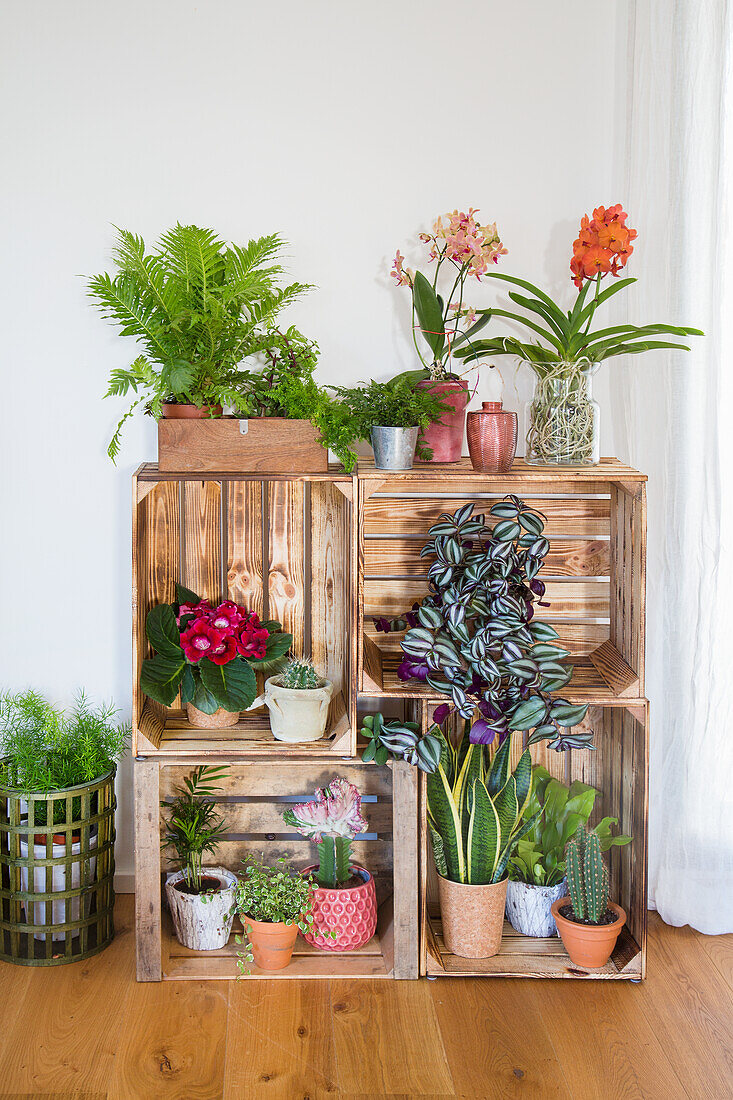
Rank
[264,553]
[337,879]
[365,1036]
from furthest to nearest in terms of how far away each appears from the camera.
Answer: [264,553] → [337,879] → [365,1036]

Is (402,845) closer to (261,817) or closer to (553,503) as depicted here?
(261,817)

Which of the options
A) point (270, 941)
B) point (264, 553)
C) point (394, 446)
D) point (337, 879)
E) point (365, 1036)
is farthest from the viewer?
point (264, 553)

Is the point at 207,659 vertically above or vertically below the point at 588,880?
above

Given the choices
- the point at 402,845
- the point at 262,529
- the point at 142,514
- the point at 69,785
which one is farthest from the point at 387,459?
the point at 69,785

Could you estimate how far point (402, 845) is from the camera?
2.18m

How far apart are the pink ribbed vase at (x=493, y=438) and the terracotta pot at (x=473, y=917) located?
3.01 feet

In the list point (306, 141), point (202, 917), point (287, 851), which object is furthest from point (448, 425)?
point (202, 917)

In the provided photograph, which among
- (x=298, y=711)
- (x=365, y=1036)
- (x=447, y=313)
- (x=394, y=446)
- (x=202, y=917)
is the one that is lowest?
(x=365, y=1036)

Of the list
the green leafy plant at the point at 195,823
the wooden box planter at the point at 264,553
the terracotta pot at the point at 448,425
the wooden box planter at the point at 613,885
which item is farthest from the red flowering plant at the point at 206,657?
the terracotta pot at the point at 448,425

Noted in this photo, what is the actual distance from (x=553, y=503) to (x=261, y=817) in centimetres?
105

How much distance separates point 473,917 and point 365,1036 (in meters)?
0.36

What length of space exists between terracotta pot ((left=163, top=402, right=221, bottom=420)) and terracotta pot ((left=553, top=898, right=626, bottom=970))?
135cm

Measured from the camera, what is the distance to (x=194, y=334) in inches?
82.6

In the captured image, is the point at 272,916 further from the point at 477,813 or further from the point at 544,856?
the point at 544,856
